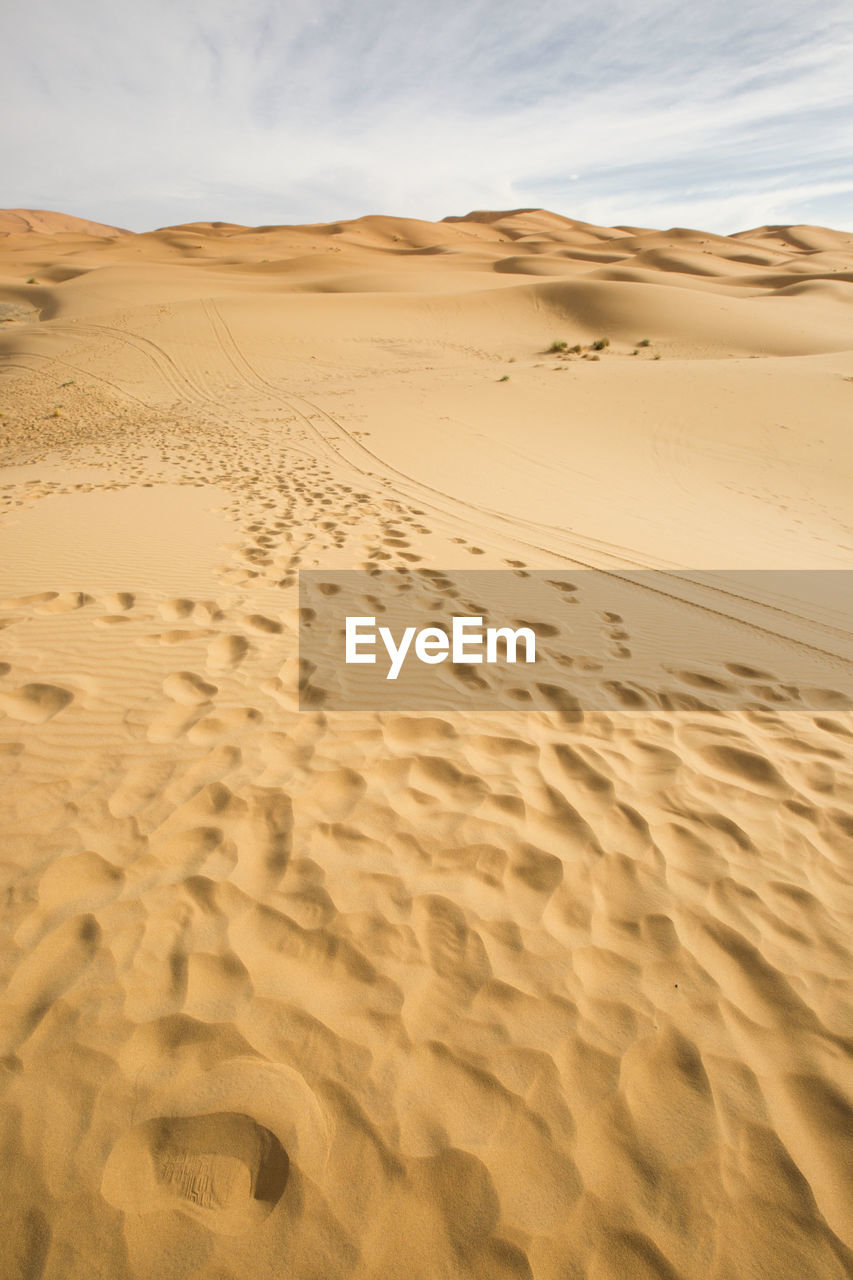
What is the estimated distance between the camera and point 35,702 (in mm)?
2980

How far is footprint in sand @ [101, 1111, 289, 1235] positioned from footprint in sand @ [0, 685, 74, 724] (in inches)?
75.8

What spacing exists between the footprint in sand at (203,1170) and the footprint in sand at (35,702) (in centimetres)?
193

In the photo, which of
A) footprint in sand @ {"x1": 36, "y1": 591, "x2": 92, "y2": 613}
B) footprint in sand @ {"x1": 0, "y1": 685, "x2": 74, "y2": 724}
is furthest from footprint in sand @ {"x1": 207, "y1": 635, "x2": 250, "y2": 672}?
footprint in sand @ {"x1": 36, "y1": 591, "x2": 92, "y2": 613}

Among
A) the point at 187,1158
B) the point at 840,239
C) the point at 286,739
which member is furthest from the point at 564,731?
the point at 840,239

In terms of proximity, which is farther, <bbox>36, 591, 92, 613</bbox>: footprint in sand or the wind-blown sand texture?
<bbox>36, 591, 92, 613</bbox>: footprint in sand

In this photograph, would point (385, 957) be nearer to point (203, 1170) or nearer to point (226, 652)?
point (203, 1170)

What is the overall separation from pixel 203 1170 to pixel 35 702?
2247mm

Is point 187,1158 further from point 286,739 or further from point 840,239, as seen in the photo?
point 840,239

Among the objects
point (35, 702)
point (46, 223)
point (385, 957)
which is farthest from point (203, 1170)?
point (46, 223)

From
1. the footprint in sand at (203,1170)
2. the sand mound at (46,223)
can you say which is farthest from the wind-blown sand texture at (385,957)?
the sand mound at (46,223)

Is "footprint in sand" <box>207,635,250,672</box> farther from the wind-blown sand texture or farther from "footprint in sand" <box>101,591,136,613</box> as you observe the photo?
"footprint in sand" <box>101,591,136,613</box>

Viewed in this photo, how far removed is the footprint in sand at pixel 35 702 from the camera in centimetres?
288

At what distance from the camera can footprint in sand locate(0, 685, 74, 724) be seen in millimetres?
2875

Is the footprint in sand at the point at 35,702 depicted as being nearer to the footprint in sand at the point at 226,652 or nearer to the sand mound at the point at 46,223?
the footprint in sand at the point at 226,652
